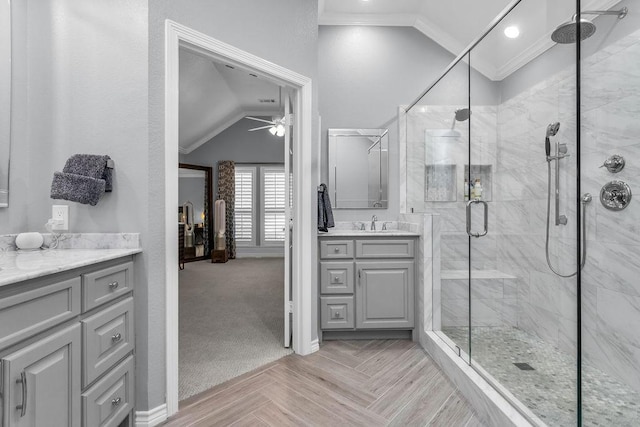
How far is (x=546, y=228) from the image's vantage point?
6.91ft

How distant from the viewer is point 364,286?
2729 mm

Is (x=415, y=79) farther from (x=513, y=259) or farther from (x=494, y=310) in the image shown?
(x=494, y=310)

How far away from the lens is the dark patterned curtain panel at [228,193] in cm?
734

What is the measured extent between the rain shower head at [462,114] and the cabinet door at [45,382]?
8.78 feet

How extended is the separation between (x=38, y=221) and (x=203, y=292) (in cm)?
294

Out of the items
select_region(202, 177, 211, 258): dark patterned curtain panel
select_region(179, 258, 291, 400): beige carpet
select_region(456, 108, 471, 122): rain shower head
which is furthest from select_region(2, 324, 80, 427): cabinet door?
select_region(202, 177, 211, 258): dark patterned curtain panel

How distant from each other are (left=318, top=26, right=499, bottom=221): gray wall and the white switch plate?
218 cm

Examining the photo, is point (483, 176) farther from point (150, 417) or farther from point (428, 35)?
point (150, 417)

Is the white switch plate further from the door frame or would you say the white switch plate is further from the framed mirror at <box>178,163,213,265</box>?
the framed mirror at <box>178,163,213,265</box>

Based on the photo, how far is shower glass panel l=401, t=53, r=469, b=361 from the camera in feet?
7.93

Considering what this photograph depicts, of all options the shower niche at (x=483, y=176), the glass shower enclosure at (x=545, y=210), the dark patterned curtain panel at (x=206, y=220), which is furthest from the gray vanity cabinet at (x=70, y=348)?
the dark patterned curtain panel at (x=206, y=220)

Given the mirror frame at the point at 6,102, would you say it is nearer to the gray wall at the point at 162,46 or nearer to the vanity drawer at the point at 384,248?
the gray wall at the point at 162,46

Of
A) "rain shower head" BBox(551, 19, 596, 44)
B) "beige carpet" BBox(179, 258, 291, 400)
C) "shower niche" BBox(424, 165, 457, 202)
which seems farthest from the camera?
"shower niche" BBox(424, 165, 457, 202)

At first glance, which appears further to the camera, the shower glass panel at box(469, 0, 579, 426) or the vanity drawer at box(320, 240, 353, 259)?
the vanity drawer at box(320, 240, 353, 259)
